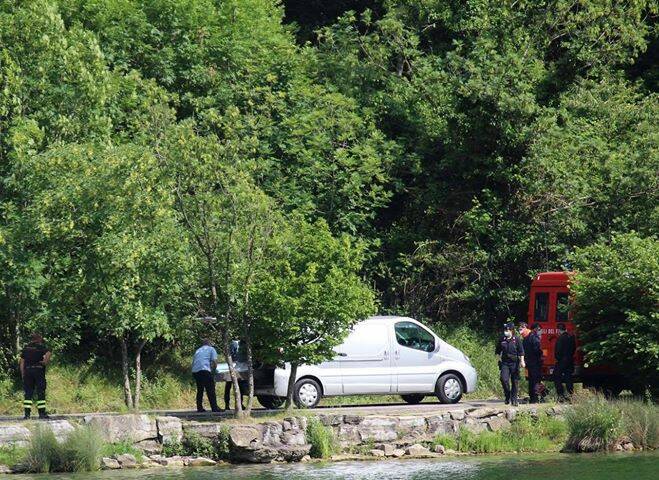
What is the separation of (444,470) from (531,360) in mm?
5298

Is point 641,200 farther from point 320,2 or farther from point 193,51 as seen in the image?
point 320,2

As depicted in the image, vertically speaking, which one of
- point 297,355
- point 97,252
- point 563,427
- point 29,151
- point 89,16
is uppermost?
point 89,16

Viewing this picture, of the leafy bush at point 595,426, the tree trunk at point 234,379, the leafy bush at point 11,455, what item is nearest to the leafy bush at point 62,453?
the leafy bush at point 11,455

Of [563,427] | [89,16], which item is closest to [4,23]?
[89,16]

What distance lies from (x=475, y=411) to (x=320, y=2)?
23124mm

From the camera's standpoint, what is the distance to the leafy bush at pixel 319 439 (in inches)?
901

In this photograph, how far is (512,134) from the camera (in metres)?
33.2

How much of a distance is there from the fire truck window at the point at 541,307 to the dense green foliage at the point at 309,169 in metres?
1.06

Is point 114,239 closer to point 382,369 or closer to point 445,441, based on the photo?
point 382,369

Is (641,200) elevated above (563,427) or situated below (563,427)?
above

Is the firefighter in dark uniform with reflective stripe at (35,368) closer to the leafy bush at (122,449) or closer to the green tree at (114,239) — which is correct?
Answer: the green tree at (114,239)

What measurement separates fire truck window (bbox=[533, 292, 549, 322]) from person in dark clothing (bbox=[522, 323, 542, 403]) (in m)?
1.81

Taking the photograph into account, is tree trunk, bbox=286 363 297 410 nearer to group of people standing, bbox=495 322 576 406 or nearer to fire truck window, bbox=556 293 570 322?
group of people standing, bbox=495 322 576 406

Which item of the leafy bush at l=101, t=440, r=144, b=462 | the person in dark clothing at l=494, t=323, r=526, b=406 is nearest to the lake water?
the leafy bush at l=101, t=440, r=144, b=462
